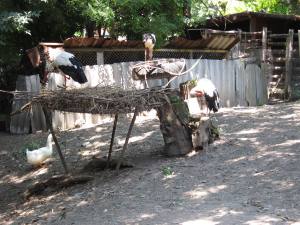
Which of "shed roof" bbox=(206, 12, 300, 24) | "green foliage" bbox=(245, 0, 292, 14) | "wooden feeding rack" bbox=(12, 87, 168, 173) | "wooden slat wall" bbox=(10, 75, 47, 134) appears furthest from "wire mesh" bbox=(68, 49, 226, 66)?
"green foliage" bbox=(245, 0, 292, 14)

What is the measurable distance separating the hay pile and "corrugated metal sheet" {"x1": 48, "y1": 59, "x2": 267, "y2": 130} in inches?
127

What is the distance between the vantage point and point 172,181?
683 centimetres

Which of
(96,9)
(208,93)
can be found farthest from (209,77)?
(208,93)

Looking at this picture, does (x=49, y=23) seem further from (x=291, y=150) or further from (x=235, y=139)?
(x=291, y=150)

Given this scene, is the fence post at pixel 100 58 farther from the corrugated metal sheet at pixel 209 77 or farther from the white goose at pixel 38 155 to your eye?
the white goose at pixel 38 155

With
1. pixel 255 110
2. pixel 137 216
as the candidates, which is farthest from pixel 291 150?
pixel 255 110

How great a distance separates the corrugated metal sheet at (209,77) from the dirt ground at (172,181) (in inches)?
34.0

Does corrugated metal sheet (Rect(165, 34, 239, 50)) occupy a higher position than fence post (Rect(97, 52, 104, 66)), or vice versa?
corrugated metal sheet (Rect(165, 34, 239, 50))

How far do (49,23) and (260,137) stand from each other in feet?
18.3

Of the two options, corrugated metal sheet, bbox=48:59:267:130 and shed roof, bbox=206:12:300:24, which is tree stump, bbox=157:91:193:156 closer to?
corrugated metal sheet, bbox=48:59:267:130

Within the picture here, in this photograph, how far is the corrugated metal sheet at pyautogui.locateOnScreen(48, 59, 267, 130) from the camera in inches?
426

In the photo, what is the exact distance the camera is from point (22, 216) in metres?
6.76

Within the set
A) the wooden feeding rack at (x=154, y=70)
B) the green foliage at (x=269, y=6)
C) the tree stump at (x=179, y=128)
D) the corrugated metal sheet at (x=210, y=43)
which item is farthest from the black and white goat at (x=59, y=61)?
the green foliage at (x=269, y=6)

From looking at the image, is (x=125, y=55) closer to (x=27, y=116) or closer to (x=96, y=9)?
(x=96, y=9)
